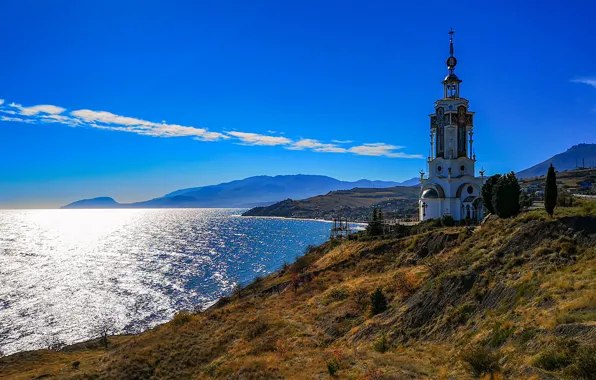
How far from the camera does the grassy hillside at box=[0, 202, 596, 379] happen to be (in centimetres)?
1467

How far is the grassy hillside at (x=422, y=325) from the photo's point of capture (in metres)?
14.7

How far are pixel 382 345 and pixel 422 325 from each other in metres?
2.54

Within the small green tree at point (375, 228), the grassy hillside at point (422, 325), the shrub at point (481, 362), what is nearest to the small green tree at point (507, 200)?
the grassy hillside at point (422, 325)

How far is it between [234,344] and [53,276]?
73.2 m

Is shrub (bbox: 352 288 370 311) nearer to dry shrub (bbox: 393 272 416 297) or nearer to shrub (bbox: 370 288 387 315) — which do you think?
shrub (bbox: 370 288 387 315)

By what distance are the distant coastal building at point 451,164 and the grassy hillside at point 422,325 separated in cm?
2055

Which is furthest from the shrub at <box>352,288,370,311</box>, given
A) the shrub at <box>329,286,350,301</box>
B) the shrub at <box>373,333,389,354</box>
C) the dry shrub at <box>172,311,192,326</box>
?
the dry shrub at <box>172,311,192,326</box>

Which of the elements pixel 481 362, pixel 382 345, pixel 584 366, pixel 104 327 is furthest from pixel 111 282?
pixel 584 366

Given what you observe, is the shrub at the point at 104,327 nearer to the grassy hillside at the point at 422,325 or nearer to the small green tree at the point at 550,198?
the grassy hillside at the point at 422,325

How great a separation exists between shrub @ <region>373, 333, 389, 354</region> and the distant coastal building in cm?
3932

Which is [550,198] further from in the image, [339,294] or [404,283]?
[339,294]

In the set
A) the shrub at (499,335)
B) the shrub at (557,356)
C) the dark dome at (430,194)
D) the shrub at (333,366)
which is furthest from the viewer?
the dark dome at (430,194)

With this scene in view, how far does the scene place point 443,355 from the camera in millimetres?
17281

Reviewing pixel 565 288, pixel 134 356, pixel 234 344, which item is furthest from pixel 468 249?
pixel 134 356
